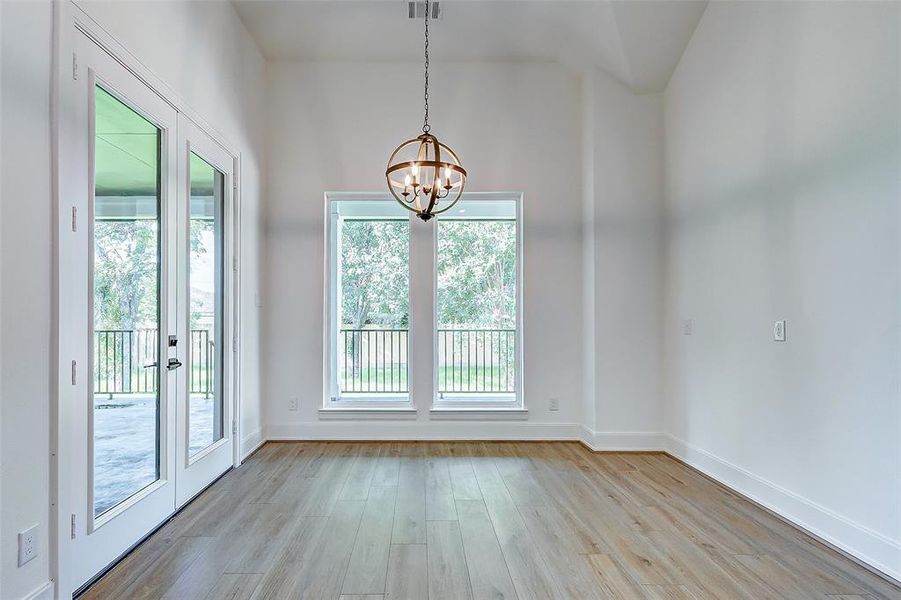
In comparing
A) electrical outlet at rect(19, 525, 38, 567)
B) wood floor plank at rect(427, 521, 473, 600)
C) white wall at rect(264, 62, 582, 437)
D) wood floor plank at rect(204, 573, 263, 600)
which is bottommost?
wood floor plank at rect(427, 521, 473, 600)

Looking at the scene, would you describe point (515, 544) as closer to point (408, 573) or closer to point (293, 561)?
point (408, 573)

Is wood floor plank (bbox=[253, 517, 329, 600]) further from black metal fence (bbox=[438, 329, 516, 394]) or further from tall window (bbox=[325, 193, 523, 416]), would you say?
black metal fence (bbox=[438, 329, 516, 394])

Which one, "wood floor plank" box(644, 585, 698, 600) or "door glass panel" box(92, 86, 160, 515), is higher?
"door glass panel" box(92, 86, 160, 515)

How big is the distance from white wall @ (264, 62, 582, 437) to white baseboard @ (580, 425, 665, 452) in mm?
342

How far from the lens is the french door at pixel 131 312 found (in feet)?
6.76

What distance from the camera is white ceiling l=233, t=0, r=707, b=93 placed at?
374cm

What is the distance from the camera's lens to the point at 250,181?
407cm

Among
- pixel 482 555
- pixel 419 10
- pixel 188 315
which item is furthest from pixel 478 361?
pixel 419 10


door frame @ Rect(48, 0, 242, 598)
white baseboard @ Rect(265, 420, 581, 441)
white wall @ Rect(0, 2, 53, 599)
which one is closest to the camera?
white wall @ Rect(0, 2, 53, 599)

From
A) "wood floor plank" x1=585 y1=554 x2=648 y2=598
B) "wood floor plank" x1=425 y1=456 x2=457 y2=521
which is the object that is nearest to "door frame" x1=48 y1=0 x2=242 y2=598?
"wood floor plank" x1=425 y1=456 x2=457 y2=521

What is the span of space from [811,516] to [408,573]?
2307mm

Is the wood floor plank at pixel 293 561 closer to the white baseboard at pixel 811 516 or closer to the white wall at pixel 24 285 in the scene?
the white wall at pixel 24 285

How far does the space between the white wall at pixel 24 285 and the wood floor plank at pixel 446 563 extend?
5.31 ft

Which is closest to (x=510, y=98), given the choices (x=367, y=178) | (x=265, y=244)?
(x=367, y=178)
